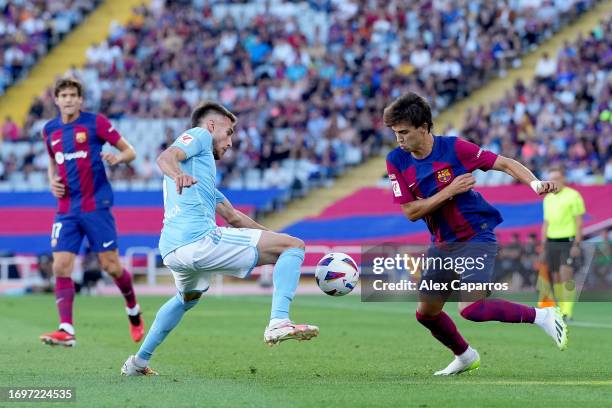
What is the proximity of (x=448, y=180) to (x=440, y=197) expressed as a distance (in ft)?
0.73

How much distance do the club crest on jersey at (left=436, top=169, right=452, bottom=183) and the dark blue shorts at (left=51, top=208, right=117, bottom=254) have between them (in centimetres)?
459

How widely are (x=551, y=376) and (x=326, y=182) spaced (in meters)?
22.2

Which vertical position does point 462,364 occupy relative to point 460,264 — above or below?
below

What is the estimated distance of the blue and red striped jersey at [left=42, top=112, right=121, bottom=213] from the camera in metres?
13.3

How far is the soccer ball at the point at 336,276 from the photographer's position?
9.80 meters

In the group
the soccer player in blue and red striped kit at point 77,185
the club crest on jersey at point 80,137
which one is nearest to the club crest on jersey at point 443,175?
the soccer player in blue and red striped kit at point 77,185

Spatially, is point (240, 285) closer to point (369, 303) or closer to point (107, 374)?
point (369, 303)

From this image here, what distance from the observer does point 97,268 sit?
27.7 metres

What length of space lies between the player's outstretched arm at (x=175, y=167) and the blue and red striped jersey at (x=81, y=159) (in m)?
4.38

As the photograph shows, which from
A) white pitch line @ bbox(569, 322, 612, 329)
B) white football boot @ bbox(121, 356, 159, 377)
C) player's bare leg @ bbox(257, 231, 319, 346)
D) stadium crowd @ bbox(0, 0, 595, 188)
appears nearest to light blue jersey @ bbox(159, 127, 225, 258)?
player's bare leg @ bbox(257, 231, 319, 346)

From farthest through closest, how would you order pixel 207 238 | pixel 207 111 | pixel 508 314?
1. pixel 508 314
2. pixel 207 111
3. pixel 207 238

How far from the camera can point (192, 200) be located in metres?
9.26

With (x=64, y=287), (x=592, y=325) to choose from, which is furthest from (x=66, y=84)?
(x=592, y=325)

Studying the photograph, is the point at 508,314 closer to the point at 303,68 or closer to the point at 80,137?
the point at 80,137
